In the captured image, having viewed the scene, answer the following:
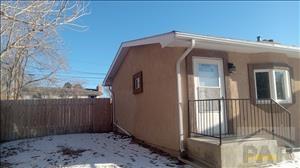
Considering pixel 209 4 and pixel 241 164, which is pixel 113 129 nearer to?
pixel 209 4

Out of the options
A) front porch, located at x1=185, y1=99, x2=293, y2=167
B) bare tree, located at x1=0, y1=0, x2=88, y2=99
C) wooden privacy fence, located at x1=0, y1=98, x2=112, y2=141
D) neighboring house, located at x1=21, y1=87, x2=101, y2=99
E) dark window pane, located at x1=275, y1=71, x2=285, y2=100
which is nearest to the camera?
front porch, located at x1=185, y1=99, x2=293, y2=167

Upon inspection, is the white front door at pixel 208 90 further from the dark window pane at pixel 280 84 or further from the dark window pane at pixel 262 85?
the dark window pane at pixel 280 84

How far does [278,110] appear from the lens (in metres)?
7.94

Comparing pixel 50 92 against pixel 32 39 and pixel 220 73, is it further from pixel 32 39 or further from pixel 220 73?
pixel 220 73

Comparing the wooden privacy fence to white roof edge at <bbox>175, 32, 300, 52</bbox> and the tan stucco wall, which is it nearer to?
the tan stucco wall

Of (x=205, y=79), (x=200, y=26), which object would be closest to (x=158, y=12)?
(x=200, y=26)

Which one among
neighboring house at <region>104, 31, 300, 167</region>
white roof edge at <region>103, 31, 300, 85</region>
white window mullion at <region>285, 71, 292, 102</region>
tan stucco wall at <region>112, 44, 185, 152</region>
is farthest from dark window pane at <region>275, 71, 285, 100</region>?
tan stucco wall at <region>112, 44, 185, 152</region>

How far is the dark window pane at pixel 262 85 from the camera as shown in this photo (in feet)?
26.0

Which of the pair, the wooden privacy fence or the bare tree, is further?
the wooden privacy fence

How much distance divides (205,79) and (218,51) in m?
0.88

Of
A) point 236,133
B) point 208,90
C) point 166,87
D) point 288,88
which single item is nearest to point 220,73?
point 208,90

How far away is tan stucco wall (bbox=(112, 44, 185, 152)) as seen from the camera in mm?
7004

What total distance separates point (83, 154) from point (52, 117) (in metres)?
5.29

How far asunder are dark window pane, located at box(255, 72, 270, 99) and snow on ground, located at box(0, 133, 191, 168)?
3.48 metres
